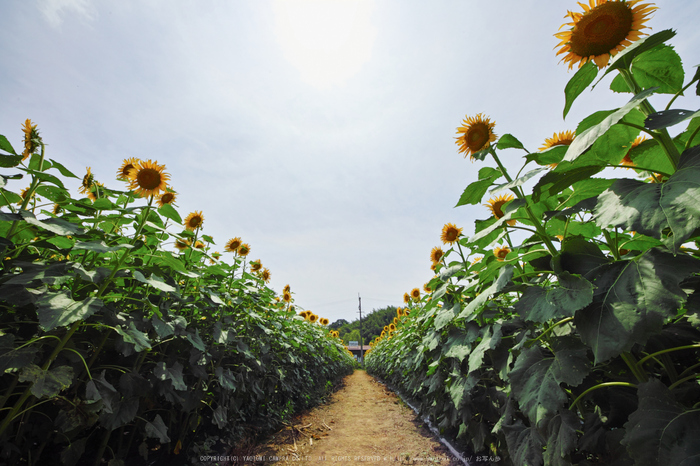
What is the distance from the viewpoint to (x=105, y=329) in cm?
181

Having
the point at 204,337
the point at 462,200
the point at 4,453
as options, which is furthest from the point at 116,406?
the point at 462,200

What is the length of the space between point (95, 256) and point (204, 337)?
1.41 m

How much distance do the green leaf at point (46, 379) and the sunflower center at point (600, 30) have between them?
2532mm

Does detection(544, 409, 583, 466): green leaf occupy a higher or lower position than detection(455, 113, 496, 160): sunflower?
lower

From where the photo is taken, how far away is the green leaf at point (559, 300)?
0.95 meters

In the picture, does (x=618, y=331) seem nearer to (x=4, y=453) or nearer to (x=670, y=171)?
(x=670, y=171)

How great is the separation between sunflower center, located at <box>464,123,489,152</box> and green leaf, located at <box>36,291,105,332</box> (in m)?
2.07

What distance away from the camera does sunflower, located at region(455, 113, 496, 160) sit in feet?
5.47

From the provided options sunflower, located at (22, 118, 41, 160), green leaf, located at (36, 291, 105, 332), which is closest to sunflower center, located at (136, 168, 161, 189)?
sunflower, located at (22, 118, 41, 160)

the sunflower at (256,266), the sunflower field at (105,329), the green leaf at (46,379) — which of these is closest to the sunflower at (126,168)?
the sunflower field at (105,329)

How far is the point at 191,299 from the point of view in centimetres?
253

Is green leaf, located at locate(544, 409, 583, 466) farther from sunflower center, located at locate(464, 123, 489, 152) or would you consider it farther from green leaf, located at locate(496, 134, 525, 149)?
sunflower center, located at locate(464, 123, 489, 152)

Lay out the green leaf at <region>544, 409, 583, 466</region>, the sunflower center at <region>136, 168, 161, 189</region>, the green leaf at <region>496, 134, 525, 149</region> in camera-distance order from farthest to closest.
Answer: the sunflower center at <region>136, 168, 161, 189</region>, the green leaf at <region>496, 134, 525, 149</region>, the green leaf at <region>544, 409, 583, 466</region>

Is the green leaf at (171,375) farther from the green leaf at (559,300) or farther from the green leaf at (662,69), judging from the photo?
the green leaf at (662,69)
